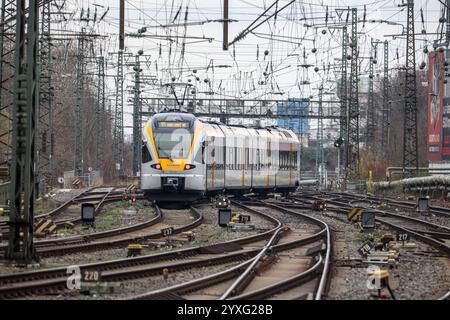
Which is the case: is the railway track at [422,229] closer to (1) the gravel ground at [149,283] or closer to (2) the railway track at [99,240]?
(2) the railway track at [99,240]

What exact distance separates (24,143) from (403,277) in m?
6.21

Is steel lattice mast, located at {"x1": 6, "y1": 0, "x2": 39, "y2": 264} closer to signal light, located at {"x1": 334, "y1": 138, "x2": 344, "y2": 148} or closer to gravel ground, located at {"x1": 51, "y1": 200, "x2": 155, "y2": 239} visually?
gravel ground, located at {"x1": 51, "y1": 200, "x2": 155, "y2": 239}

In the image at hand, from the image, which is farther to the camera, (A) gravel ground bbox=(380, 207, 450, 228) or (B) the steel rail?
(A) gravel ground bbox=(380, 207, 450, 228)

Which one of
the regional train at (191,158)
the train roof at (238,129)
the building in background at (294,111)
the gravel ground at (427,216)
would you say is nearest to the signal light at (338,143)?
the train roof at (238,129)

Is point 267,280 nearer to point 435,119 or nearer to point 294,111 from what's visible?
point 435,119

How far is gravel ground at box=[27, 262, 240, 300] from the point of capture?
11.8m

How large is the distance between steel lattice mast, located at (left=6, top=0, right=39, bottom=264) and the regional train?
52.7 ft

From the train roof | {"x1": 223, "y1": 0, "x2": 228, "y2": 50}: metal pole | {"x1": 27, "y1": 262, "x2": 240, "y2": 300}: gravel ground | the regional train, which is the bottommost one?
{"x1": 27, "y1": 262, "x2": 240, "y2": 300}: gravel ground

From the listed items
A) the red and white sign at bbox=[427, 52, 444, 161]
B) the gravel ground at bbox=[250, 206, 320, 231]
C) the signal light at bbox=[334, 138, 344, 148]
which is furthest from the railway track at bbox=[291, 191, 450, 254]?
the red and white sign at bbox=[427, 52, 444, 161]

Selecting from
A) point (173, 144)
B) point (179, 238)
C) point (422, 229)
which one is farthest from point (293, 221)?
point (179, 238)

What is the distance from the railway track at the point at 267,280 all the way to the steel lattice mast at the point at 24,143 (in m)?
3.36

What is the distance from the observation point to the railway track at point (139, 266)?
12.2 meters

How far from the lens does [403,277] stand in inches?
583
